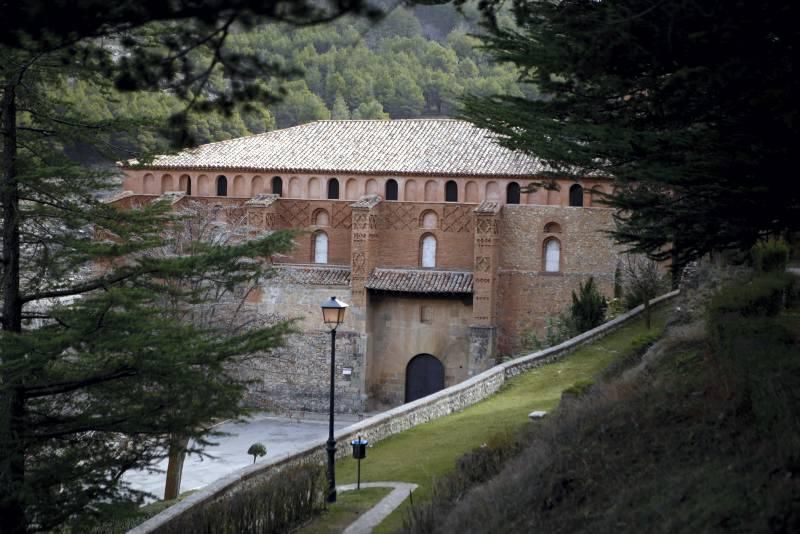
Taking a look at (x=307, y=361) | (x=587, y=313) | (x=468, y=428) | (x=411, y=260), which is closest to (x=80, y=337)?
(x=468, y=428)

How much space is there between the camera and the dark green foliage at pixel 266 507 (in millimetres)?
10266

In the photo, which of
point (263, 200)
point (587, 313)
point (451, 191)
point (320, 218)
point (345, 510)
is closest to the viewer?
point (345, 510)

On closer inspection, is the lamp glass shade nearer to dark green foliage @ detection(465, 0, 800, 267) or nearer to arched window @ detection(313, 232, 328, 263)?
dark green foliage @ detection(465, 0, 800, 267)

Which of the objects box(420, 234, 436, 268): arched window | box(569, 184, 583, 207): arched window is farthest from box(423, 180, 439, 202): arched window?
box(569, 184, 583, 207): arched window

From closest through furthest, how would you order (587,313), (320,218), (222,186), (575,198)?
(587,313)
(575,198)
(320,218)
(222,186)

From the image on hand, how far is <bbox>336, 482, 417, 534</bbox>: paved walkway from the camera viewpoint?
11.1m

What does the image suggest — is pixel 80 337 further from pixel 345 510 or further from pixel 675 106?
pixel 675 106

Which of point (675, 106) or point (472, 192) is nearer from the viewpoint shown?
point (675, 106)

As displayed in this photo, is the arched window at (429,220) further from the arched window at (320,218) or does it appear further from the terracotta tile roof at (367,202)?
the arched window at (320,218)

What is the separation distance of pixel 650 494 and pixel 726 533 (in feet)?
3.62

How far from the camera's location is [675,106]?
27.4ft

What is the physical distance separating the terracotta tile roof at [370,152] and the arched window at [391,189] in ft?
1.29

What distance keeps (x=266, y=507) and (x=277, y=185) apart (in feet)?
79.6

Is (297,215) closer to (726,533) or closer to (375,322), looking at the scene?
(375,322)
